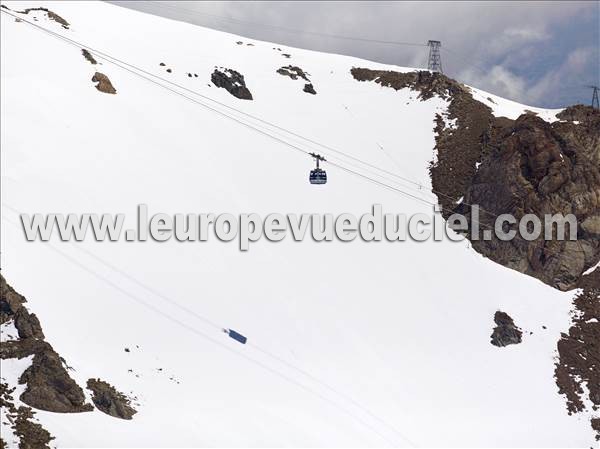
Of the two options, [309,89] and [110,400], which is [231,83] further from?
[110,400]

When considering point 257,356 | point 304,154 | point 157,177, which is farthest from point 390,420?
point 304,154

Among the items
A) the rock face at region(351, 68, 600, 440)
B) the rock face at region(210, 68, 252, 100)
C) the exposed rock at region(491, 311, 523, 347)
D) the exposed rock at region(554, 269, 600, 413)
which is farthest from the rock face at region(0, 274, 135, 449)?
the rock face at region(210, 68, 252, 100)

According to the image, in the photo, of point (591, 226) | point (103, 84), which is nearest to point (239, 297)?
point (103, 84)

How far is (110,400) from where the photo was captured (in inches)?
1034

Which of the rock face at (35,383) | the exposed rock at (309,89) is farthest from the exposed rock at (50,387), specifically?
the exposed rock at (309,89)

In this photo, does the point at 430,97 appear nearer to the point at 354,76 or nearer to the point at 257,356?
the point at 354,76

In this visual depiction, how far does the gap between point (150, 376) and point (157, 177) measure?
20.2 metres

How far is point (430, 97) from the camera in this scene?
2758 inches

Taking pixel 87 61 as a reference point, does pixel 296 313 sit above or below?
below

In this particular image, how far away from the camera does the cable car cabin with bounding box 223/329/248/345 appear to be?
33594mm

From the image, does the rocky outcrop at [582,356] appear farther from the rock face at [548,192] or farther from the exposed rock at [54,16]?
the exposed rock at [54,16]

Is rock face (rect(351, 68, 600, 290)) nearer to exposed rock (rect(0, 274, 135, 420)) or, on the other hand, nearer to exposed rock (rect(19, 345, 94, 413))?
exposed rock (rect(0, 274, 135, 420))

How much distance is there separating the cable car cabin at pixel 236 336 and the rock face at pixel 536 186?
81.6 feet

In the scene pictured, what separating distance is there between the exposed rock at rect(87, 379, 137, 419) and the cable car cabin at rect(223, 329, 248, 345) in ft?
25.6
